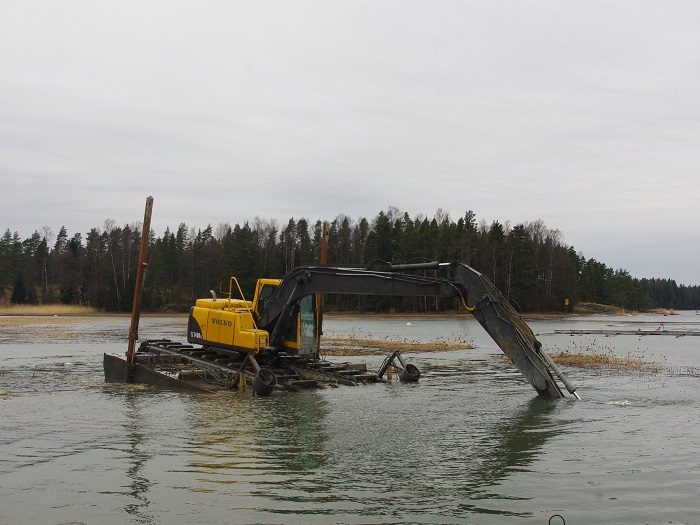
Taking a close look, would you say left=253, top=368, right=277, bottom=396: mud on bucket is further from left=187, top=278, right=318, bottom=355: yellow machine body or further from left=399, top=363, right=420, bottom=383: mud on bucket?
left=399, top=363, right=420, bottom=383: mud on bucket

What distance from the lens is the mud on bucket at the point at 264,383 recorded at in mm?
16094

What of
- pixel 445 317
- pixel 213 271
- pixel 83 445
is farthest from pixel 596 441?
pixel 213 271

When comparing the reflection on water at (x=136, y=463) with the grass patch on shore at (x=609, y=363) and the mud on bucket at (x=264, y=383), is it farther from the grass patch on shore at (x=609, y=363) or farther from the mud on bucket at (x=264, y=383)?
the grass patch on shore at (x=609, y=363)

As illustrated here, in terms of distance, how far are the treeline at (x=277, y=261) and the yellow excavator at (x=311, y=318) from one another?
63.1 m

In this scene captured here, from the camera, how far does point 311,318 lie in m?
20.3

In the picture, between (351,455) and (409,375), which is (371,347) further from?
(351,455)

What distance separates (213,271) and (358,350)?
279ft

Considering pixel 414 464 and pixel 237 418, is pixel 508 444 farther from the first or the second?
pixel 237 418

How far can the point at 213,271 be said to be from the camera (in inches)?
4478

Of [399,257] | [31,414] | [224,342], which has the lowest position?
[31,414]

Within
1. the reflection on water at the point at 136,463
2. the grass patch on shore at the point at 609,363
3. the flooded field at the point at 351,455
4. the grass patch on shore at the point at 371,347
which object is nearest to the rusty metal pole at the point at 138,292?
the flooded field at the point at 351,455

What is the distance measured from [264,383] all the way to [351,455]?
624 centimetres

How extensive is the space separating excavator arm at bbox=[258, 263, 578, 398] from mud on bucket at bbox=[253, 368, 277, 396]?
102 inches

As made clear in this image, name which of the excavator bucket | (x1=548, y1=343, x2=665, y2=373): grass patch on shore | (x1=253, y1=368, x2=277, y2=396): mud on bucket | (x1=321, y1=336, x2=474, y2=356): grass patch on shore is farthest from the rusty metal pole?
(x1=548, y1=343, x2=665, y2=373): grass patch on shore
